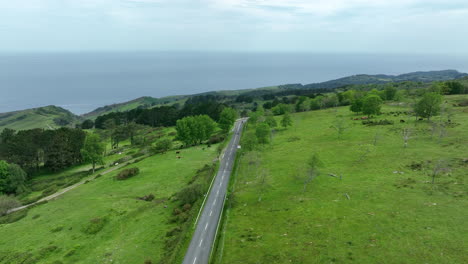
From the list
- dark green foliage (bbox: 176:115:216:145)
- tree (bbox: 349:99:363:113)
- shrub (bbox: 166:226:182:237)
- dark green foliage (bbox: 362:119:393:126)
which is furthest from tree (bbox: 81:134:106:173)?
tree (bbox: 349:99:363:113)

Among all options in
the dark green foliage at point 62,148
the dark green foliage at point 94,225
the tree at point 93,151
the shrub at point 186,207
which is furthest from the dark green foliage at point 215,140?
the dark green foliage at point 94,225

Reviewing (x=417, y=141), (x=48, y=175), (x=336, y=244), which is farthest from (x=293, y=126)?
(x=48, y=175)

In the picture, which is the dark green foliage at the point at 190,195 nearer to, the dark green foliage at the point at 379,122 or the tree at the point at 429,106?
the dark green foliage at the point at 379,122

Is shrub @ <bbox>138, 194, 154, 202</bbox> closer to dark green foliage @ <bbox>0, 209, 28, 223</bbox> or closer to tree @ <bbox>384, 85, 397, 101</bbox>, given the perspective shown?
dark green foliage @ <bbox>0, 209, 28, 223</bbox>

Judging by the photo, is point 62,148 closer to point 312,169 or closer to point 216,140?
point 216,140

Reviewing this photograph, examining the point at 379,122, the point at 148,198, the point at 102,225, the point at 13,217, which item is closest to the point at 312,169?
the point at 148,198
